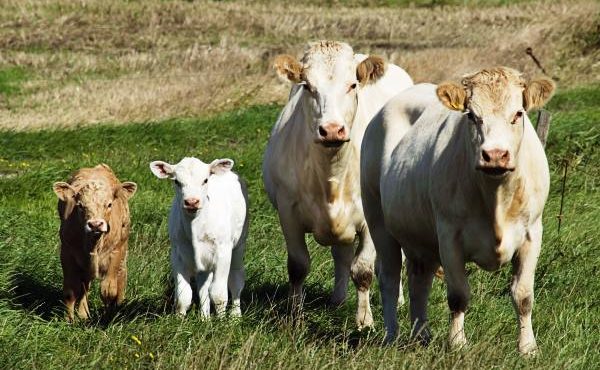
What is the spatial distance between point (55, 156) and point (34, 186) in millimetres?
5070

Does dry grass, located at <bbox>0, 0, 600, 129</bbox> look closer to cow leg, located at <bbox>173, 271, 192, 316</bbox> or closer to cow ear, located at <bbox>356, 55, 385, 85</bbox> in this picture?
cow leg, located at <bbox>173, 271, 192, 316</bbox>

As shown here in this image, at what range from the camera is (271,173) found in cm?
1093

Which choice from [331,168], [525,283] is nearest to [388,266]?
[331,168]

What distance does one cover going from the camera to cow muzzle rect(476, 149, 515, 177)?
7.38 meters

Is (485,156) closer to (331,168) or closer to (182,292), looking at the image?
(331,168)

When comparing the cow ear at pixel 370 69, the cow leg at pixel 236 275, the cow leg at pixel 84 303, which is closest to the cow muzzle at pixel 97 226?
the cow leg at pixel 84 303

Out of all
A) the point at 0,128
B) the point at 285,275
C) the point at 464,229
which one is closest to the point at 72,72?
the point at 0,128

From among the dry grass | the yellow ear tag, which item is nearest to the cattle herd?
the yellow ear tag

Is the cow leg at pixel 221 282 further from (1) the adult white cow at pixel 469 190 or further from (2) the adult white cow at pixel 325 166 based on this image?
(1) the adult white cow at pixel 469 190

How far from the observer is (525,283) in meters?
8.18

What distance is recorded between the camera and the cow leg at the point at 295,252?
1051 cm

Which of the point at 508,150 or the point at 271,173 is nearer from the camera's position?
the point at 508,150

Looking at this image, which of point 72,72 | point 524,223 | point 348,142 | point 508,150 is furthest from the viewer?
point 72,72

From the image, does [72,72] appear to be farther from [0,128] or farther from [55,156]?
[55,156]
